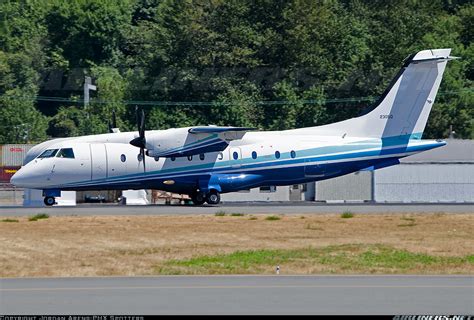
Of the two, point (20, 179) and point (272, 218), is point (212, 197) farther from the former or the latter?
point (20, 179)

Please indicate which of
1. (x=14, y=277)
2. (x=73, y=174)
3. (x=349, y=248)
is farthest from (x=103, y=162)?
(x=14, y=277)

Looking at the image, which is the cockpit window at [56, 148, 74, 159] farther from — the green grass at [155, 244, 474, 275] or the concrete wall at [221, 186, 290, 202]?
the green grass at [155, 244, 474, 275]

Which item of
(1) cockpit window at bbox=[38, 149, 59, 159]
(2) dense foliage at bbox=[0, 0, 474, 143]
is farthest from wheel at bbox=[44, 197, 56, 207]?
(2) dense foliage at bbox=[0, 0, 474, 143]

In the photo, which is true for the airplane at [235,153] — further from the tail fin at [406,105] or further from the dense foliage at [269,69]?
the dense foliage at [269,69]

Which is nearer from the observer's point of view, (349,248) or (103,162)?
(349,248)

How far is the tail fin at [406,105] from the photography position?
4728 cm

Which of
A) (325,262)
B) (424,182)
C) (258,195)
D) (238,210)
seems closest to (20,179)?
(238,210)

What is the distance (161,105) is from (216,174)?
35.3 meters

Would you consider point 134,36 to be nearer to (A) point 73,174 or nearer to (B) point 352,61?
(B) point 352,61

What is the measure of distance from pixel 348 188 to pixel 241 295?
39.5m

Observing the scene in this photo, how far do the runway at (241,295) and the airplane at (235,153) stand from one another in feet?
79.0

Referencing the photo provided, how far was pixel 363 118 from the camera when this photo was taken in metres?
47.5

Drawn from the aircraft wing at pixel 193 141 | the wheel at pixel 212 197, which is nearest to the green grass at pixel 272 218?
the aircraft wing at pixel 193 141

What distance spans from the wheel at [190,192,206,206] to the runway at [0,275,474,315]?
25683 mm
